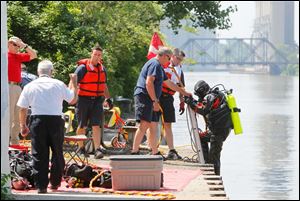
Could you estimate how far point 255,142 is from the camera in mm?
57719

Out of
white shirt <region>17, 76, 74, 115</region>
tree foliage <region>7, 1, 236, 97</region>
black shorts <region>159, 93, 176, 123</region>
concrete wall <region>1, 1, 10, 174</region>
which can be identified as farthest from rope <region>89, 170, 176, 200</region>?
tree foliage <region>7, 1, 236, 97</region>

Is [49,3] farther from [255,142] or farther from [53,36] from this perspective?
[255,142]

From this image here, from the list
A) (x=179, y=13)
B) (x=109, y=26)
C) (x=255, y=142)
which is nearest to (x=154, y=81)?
(x=109, y=26)

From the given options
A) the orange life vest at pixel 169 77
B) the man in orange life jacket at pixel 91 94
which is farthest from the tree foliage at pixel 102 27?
the man in orange life jacket at pixel 91 94

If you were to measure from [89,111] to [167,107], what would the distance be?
4.36ft

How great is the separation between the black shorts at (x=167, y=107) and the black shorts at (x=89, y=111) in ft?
3.47

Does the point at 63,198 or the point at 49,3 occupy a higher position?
the point at 49,3

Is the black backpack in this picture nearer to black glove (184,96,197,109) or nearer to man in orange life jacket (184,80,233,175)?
black glove (184,96,197,109)

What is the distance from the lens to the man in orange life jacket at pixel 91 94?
1880 centimetres

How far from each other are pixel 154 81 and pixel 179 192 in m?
4.01

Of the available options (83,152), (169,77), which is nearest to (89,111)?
(83,152)

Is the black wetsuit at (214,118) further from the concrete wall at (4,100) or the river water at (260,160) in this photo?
the river water at (260,160)

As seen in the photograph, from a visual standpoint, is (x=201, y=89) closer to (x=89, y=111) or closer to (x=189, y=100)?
(x=189, y=100)

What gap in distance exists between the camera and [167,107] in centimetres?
1938
